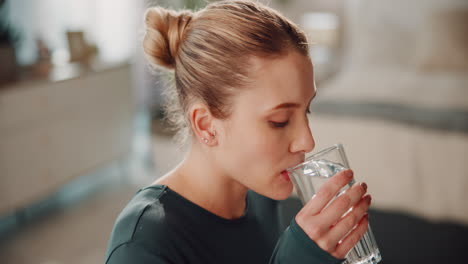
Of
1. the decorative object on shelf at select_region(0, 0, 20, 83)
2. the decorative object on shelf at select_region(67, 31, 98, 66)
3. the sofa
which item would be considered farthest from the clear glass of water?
the decorative object on shelf at select_region(67, 31, 98, 66)

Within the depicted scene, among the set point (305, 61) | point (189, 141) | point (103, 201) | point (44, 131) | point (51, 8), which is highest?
point (305, 61)

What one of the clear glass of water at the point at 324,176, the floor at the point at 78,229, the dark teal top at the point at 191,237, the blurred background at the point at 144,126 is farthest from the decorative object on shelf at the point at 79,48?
the clear glass of water at the point at 324,176

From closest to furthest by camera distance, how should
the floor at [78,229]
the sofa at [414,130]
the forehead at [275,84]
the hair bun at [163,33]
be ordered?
the forehead at [275,84]
the hair bun at [163,33]
the sofa at [414,130]
the floor at [78,229]

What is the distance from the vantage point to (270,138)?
2.47 ft

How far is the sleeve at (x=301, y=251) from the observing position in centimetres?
64

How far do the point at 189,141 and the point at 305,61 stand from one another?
0.30 meters

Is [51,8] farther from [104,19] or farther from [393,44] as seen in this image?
[393,44]

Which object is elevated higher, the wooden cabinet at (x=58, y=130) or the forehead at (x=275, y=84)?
the forehead at (x=275, y=84)

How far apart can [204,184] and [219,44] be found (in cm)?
28

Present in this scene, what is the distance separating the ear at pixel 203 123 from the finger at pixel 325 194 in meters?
0.24

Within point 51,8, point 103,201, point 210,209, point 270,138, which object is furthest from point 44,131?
point 270,138

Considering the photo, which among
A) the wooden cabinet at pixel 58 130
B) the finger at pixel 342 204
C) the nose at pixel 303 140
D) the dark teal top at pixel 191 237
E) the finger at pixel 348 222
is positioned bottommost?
the wooden cabinet at pixel 58 130

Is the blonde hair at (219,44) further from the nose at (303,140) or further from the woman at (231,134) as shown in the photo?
the nose at (303,140)

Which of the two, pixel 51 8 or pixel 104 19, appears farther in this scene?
pixel 104 19
